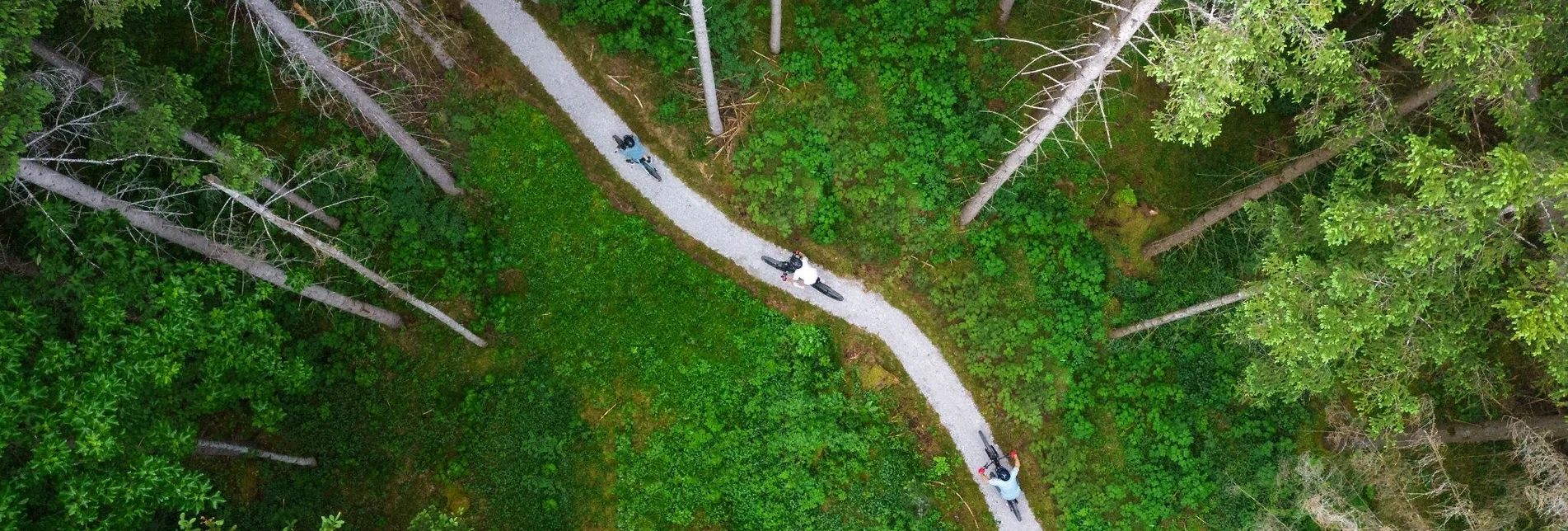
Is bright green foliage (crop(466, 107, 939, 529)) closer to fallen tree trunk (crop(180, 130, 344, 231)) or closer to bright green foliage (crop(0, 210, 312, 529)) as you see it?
fallen tree trunk (crop(180, 130, 344, 231))

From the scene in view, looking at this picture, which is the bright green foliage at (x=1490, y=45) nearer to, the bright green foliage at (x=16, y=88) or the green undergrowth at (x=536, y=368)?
the green undergrowth at (x=536, y=368)

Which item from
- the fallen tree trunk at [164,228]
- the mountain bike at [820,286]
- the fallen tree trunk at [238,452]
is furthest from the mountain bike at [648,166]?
the fallen tree trunk at [238,452]

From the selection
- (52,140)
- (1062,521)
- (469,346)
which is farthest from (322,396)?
(1062,521)

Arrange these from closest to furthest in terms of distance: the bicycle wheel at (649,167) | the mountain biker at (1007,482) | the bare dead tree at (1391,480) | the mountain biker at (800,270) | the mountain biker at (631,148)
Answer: the bare dead tree at (1391,480) < the mountain biker at (1007,482) < the mountain biker at (800,270) < the mountain biker at (631,148) < the bicycle wheel at (649,167)

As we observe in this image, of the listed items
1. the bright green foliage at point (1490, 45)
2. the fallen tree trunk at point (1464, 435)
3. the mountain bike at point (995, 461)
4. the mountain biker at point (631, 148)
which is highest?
the bright green foliage at point (1490, 45)

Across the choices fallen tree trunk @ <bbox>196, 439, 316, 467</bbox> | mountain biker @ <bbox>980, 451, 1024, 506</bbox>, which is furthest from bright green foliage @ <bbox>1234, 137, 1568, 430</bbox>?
fallen tree trunk @ <bbox>196, 439, 316, 467</bbox>

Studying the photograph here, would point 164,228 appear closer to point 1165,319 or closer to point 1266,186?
point 1165,319

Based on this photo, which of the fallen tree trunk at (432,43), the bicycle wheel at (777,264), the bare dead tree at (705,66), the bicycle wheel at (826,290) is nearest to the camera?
the bare dead tree at (705,66)

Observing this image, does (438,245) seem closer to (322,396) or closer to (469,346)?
(469,346)
